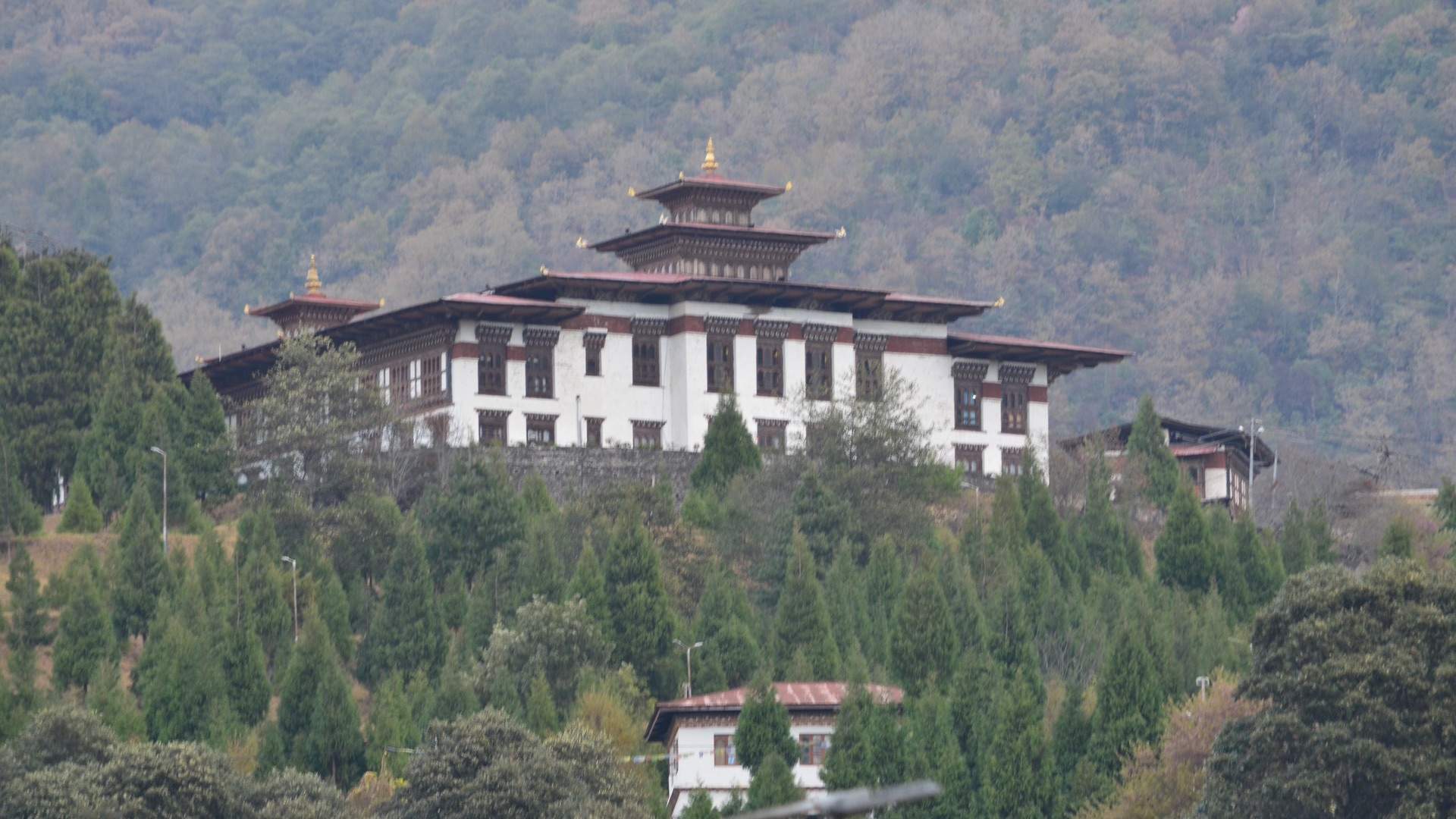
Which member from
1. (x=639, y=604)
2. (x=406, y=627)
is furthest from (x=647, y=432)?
(x=406, y=627)

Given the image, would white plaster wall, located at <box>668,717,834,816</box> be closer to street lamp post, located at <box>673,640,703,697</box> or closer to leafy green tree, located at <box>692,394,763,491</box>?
street lamp post, located at <box>673,640,703,697</box>

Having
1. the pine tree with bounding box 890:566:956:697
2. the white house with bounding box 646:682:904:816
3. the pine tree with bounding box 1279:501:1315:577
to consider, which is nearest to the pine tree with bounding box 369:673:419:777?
the white house with bounding box 646:682:904:816

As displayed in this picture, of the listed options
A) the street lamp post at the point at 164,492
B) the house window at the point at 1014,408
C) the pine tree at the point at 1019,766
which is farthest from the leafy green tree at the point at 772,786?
the house window at the point at 1014,408

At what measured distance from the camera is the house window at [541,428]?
93.8 metres

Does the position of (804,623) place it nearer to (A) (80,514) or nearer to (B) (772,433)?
(B) (772,433)

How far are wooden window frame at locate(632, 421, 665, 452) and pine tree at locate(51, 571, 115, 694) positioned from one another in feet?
73.1

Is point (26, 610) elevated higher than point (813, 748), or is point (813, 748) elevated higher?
point (26, 610)

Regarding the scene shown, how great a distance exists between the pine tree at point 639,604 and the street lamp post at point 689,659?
0.43 metres

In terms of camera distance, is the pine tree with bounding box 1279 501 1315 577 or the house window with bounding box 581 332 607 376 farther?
the house window with bounding box 581 332 607 376

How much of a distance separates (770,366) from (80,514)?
72.6 feet

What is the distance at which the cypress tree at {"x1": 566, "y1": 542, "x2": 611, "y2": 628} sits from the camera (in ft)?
257

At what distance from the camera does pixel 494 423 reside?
93375 millimetres

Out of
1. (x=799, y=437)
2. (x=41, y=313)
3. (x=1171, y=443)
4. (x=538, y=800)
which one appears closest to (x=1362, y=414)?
(x=1171, y=443)

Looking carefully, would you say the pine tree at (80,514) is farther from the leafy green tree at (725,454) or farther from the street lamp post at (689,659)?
the street lamp post at (689,659)
